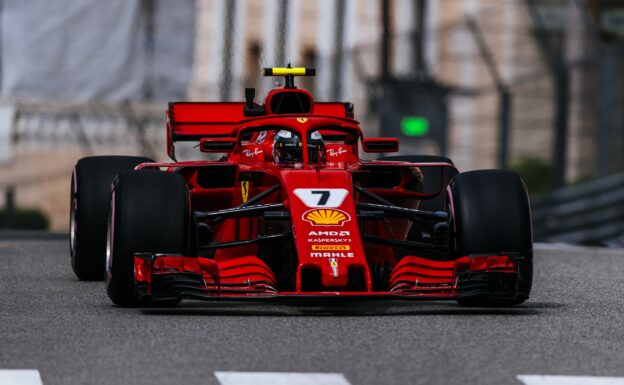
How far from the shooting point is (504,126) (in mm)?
21703

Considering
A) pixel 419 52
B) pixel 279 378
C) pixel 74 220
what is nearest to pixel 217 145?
pixel 74 220

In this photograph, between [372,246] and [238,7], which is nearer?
[372,246]

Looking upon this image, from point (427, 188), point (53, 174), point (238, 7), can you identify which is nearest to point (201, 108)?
point (427, 188)

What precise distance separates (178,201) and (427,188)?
339 centimetres

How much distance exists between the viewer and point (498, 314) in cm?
1027

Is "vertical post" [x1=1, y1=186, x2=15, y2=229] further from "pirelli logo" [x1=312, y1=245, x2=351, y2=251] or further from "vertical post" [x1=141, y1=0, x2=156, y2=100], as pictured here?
"pirelli logo" [x1=312, y1=245, x2=351, y2=251]

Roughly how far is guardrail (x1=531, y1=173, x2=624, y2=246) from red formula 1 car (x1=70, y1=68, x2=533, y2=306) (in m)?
9.37

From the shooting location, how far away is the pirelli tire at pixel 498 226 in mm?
10359

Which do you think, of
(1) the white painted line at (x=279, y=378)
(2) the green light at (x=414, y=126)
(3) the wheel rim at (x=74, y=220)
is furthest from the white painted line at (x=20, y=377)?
(2) the green light at (x=414, y=126)


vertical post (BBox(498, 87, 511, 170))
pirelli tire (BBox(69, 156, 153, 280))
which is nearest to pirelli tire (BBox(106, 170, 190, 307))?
pirelli tire (BBox(69, 156, 153, 280))

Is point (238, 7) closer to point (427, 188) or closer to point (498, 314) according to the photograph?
point (427, 188)

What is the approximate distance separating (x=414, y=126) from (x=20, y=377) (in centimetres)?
1498

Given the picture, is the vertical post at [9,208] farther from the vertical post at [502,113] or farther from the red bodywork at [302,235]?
the red bodywork at [302,235]

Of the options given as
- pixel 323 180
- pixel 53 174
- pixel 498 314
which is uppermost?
pixel 323 180
